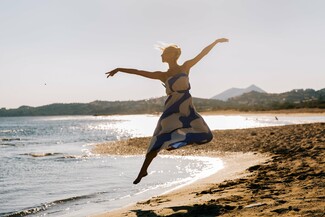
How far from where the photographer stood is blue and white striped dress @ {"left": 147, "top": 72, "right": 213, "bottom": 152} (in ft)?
20.7

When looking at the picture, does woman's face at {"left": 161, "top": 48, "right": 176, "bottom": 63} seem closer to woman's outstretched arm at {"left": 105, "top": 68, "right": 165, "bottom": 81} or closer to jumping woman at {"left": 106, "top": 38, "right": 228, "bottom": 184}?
jumping woman at {"left": 106, "top": 38, "right": 228, "bottom": 184}

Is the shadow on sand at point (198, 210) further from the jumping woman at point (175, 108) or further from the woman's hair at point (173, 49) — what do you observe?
the woman's hair at point (173, 49)

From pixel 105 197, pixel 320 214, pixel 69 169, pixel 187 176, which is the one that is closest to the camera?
pixel 320 214

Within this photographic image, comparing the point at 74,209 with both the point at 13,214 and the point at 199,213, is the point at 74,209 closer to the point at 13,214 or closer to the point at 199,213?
the point at 13,214

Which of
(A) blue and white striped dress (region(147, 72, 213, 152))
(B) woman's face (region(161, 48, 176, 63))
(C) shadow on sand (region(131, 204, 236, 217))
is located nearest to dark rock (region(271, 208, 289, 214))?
(C) shadow on sand (region(131, 204, 236, 217))

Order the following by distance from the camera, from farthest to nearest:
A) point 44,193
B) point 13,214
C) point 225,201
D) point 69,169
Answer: point 69,169 < point 44,193 < point 13,214 < point 225,201

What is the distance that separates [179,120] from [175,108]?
0.68 ft

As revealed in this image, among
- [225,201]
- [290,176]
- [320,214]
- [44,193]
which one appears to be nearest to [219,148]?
[44,193]

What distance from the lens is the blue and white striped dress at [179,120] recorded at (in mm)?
6297

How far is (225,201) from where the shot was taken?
6.39 meters

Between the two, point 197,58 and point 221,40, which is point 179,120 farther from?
point 221,40

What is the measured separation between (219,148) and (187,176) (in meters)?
9.11

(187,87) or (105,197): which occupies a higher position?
(187,87)

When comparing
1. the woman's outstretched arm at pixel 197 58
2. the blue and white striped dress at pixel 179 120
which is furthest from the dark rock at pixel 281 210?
the woman's outstretched arm at pixel 197 58
